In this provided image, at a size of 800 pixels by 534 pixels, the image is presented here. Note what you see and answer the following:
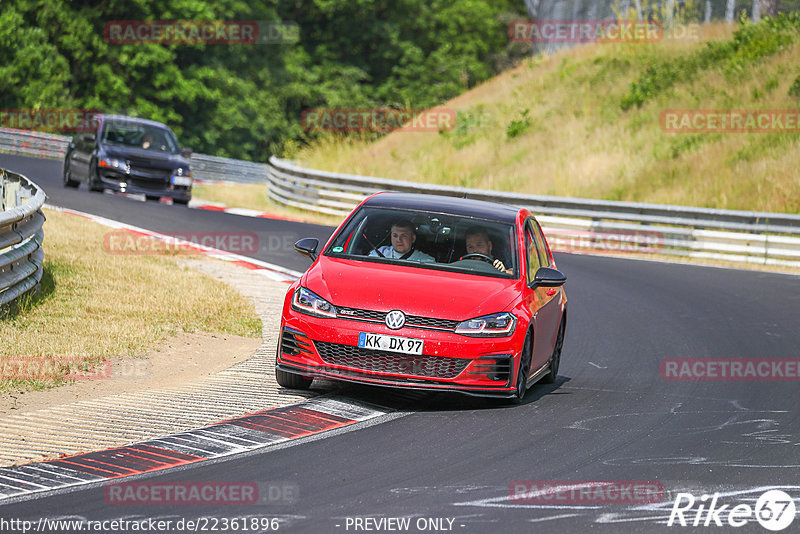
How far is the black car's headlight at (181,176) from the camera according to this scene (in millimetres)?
26344

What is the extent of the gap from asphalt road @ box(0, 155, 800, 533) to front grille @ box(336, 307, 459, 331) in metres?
0.65

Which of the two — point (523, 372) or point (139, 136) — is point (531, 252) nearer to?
point (523, 372)

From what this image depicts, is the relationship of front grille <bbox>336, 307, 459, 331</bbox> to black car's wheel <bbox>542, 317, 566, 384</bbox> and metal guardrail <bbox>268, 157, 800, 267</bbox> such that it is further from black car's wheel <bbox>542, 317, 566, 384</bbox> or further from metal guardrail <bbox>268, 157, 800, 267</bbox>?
metal guardrail <bbox>268, 157, 800, 267</bbox>

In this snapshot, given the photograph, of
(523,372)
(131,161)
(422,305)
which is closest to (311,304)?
(422,305)

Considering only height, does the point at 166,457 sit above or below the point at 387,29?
below

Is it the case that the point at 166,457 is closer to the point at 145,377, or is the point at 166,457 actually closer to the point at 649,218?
the point at 145,377

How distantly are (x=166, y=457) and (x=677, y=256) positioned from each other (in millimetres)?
18498

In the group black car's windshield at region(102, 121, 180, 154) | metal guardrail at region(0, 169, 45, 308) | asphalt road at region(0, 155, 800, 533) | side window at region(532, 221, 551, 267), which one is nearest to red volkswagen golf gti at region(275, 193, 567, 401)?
asphalt road at region(0, 155, 800, 533)

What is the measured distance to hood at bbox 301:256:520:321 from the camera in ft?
29.3

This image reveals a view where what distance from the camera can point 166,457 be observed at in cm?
730

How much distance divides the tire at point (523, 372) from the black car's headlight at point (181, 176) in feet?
58.6

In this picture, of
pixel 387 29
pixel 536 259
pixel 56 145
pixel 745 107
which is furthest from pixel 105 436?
pixel 387 29

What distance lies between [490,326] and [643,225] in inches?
664

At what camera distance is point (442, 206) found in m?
10.3
